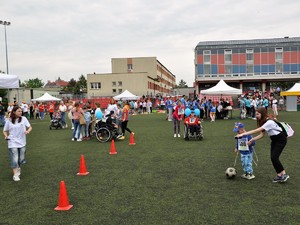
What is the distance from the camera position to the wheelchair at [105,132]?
12.6 m

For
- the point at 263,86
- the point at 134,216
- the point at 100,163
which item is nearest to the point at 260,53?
the point at 263,86

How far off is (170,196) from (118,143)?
22.3 feet

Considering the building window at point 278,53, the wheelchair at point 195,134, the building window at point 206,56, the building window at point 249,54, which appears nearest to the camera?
the wheelchair at point 195,134

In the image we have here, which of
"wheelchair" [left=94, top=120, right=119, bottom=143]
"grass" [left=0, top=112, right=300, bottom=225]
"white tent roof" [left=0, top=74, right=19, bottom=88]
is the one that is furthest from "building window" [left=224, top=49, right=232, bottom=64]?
"white tent roof" [left=0, top=74, right=19, bottom=88]

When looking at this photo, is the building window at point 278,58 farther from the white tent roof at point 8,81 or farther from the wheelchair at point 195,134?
the white tent roof at point 8,81

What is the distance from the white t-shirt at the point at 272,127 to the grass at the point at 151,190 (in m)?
1.10

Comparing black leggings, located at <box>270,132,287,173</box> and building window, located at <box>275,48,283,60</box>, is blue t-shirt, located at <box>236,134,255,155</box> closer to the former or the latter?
black leggings, located at <box>270,132,287,173</box>

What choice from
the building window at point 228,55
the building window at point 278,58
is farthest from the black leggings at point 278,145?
the building window at point 278,58

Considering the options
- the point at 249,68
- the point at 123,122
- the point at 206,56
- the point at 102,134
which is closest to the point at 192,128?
the point at 123,122

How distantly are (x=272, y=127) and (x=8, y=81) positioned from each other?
9740mm

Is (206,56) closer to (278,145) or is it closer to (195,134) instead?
(195,134)

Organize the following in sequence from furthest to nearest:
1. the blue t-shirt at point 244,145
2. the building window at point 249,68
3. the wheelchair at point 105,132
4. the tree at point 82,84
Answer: the tree at point 82,84 → the building window at point 249,68 → the wheelchair at point 105,132 → the blue t-shirt at point 244,145

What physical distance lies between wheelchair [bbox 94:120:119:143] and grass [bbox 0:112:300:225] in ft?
8.61

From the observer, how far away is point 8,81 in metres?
11.5
